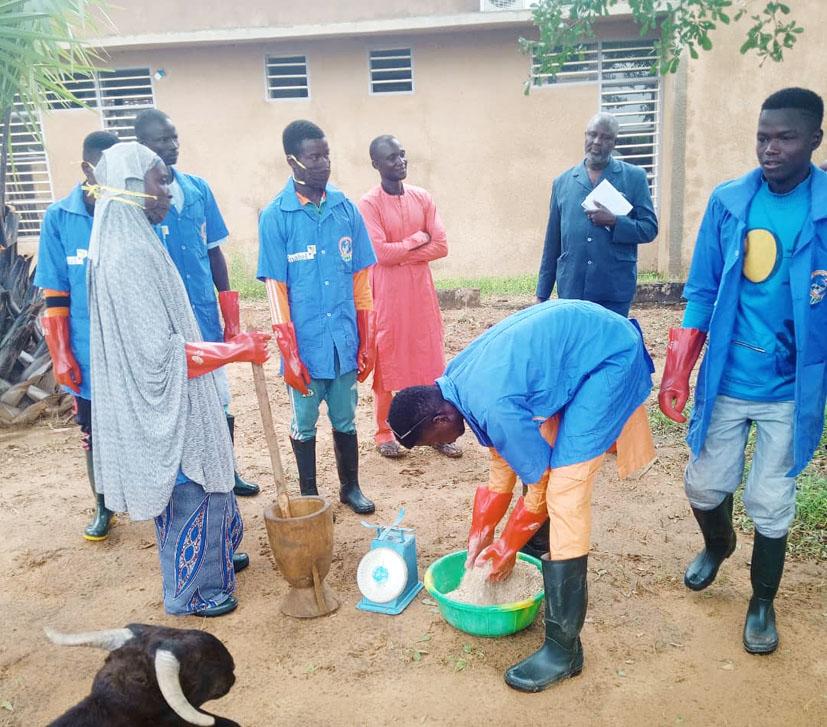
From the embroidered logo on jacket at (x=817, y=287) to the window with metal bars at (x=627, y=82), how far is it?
7917 mm

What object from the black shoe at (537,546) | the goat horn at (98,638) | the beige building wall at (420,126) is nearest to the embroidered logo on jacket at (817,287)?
the black shoe at (537,546)

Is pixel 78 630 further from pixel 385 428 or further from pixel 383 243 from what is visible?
pixel 383 243

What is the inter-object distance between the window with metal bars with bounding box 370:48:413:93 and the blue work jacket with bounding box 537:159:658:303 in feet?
21.6

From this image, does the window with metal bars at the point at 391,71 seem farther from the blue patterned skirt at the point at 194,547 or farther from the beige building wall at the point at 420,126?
the blue patterned skirt at the point at 194,547

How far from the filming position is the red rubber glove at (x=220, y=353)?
295 centimetres

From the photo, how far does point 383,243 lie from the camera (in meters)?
4.74

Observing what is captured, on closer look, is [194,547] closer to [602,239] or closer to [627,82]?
[602,239]

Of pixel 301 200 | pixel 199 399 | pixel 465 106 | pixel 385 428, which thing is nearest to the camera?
pixel 199 399

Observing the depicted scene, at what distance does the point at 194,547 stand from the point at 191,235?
1671 mm

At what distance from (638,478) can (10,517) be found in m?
3.77

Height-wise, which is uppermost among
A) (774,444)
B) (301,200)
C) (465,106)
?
(465,106)

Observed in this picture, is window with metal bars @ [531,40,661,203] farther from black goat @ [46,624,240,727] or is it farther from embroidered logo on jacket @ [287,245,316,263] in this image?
black goat @ [46,624,240,727]

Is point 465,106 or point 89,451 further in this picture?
point 465,106

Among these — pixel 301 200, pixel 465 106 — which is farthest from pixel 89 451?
pixel 465 106
